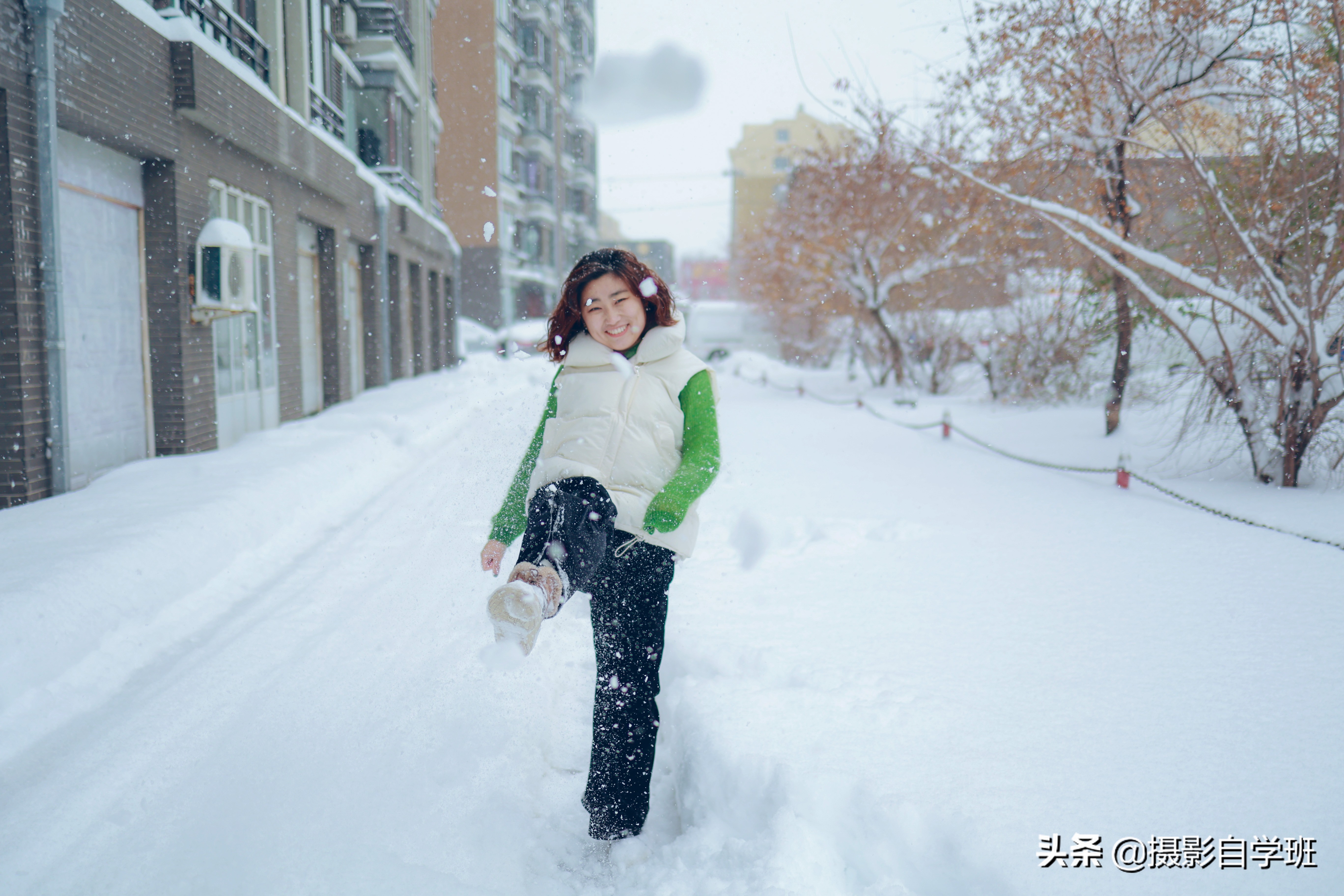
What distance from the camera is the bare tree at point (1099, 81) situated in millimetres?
8164

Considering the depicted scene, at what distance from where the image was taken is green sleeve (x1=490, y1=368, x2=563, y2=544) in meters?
2.60

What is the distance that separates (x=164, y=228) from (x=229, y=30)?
2941 mm

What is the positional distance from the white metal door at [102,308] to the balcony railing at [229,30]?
5.77 ft

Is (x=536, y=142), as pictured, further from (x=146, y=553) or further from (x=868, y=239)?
(x=146, y=553)

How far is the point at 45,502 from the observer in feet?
21.0

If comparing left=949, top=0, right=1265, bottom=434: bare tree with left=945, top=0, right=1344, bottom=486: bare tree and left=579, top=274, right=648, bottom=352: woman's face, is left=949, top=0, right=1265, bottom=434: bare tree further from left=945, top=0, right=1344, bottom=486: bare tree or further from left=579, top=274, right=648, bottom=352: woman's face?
left=579, top=274, right=648, bottom=352: woman's face

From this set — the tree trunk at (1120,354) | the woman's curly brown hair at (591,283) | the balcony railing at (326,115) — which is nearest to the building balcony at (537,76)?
the balcony railing at (326,115)

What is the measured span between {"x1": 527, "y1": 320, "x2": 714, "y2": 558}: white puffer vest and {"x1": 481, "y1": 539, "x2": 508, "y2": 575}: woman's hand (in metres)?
0.20

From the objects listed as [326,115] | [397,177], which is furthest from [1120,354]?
[397,177]

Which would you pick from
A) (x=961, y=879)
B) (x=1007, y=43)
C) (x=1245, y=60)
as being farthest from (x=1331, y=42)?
(x=961, y=879)

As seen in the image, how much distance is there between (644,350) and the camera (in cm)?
255

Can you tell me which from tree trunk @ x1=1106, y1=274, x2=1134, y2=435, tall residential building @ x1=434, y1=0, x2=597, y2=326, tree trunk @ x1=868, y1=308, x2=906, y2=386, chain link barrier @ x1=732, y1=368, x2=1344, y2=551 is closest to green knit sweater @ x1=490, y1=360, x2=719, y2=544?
chain link barrier @ x1=732, y1=368, x2=1344, y2=551

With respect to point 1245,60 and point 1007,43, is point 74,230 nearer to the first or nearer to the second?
point 1007,43

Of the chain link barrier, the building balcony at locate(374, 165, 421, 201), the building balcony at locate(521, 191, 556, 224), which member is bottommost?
the chain link barrier
